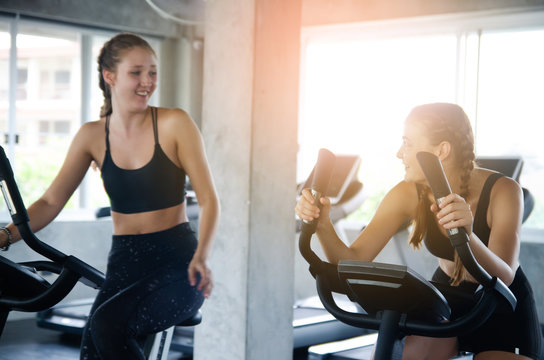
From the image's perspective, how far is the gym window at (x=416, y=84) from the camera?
5.64 meters

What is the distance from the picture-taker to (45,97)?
5938 mm

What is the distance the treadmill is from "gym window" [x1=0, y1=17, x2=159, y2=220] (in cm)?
129

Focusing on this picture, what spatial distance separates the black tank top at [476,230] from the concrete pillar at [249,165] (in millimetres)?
874

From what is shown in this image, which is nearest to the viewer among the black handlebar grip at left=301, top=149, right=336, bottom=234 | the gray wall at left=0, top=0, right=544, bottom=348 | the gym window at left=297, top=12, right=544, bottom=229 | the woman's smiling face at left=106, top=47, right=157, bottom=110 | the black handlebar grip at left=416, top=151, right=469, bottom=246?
the black handlebar grip at left=416, top=151, right=469, bottom=246

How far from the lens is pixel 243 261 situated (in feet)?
8.82

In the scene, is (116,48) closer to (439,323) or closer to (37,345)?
(439,323)

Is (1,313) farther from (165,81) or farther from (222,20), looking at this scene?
(165,81)

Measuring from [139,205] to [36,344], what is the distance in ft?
9.93

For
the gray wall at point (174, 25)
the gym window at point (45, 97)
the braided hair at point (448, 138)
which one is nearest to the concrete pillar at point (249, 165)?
the braided hair at point (448, 138)

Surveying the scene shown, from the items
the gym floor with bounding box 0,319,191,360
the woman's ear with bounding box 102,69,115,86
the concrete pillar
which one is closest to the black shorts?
the concrete pillar

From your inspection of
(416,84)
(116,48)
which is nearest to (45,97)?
(416,84)

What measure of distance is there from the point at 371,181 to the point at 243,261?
386 centimetres

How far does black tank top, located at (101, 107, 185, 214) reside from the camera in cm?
193

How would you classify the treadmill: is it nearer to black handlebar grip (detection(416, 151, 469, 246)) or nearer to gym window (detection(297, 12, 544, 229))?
gym window (detection(297, 12, 544, 229))
